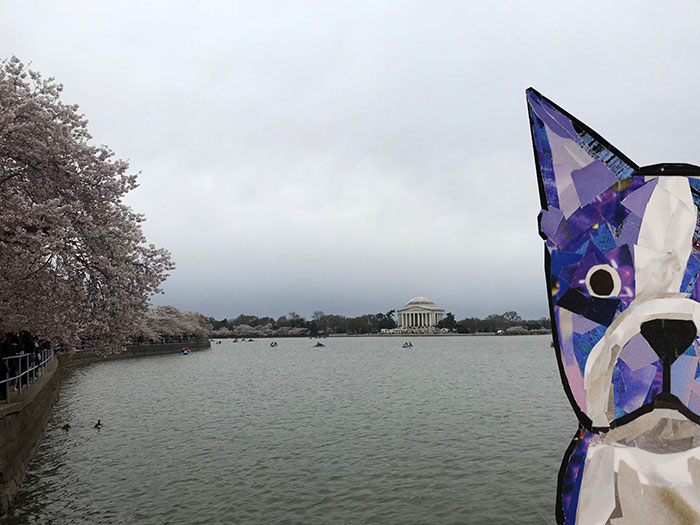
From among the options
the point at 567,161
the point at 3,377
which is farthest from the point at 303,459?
the point at 567,161

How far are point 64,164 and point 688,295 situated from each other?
1489 centimetres

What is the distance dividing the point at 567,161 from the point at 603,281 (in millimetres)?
1376

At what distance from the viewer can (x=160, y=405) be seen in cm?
2992

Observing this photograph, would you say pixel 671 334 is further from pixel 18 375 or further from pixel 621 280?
pixel 18 375

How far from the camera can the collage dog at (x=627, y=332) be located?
529cm

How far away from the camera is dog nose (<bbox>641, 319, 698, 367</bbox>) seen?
535cm

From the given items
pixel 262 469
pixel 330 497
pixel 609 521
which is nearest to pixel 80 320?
pixel 262 469

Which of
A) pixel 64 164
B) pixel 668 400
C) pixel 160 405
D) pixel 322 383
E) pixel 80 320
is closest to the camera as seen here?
pixel 668 400

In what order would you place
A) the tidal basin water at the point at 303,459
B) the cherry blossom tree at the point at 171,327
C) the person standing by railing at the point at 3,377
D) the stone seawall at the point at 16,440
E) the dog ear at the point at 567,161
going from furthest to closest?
1. the cherry blossom tree at the point at 171,327
2. the person standing by railing at the point at 3,377
3. the tidal basin water at the point at 303,459
4. the stone seawall at the point at 16,440
5. the dog ear at the point at 567,161

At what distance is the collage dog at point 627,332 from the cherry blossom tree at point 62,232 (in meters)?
11.4

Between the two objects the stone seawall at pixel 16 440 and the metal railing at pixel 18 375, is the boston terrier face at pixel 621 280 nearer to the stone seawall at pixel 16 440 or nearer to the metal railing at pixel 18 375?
the stone seawall at pixel 16 440

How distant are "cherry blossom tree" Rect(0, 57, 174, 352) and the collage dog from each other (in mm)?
11359

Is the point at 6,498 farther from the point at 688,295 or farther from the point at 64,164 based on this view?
the point at 688,295

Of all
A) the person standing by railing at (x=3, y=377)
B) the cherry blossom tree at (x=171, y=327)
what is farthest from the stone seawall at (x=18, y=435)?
the cherry blossom tree at (x=171, y=327)
